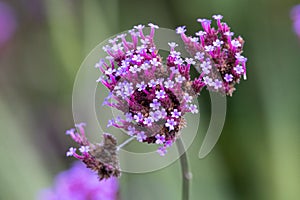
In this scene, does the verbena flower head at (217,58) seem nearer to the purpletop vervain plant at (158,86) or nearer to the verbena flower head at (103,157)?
the purpletop vervain plant at (158,86)

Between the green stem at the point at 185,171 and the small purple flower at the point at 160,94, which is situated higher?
the small purple flower at the point at 160,94

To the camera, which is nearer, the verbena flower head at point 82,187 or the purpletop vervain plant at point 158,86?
the purpletop vervain plant at point 158,86

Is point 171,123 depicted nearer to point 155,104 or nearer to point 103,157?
point 155,104
